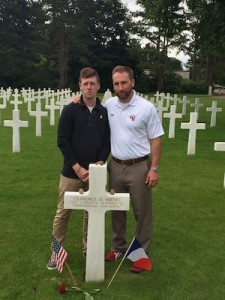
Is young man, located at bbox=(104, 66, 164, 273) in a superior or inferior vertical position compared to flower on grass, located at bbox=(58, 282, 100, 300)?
superior


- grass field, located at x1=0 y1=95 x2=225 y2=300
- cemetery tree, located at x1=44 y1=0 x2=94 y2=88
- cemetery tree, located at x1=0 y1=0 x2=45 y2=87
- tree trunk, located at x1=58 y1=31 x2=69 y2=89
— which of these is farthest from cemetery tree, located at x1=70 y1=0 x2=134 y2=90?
grass field, located at x1=0 y1=95 x2=225 y2=300

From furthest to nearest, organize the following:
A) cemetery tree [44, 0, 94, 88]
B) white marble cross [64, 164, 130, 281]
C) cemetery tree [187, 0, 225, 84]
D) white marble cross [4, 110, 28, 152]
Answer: cemetery tree [44, 0, 94, 88]
cemetery tree [187, 0, 225, 84]
white marble cross [4, 110, 28, 152]
white marble cross [64, 164, 130, 281]

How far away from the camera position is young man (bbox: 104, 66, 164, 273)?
3834 millimetres

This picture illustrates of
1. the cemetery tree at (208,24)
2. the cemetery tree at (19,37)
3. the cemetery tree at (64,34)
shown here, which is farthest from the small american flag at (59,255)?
the cemetery tree at (64,34)

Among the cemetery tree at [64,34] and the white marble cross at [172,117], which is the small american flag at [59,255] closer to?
the white marble cross at [172,117]

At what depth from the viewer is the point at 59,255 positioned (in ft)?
12.4

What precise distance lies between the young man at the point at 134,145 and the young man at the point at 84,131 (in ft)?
0.41

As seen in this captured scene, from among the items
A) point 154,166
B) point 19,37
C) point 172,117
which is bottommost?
point 172,117

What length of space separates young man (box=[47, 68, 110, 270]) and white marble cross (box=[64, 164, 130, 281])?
0.25 meters

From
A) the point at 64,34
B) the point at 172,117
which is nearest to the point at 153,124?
the point at 172,117

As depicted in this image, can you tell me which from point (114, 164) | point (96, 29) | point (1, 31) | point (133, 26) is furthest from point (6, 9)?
point (114, 164)

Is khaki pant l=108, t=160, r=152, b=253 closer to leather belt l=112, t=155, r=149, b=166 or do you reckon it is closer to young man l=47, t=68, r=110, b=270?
leather belt l=112, t=155, r=149, b=166

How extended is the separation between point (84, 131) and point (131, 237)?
66.1 inches

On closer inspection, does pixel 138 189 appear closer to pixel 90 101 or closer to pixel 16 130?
pixel 90 101
